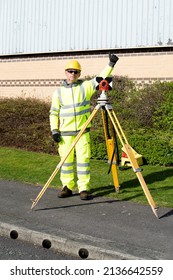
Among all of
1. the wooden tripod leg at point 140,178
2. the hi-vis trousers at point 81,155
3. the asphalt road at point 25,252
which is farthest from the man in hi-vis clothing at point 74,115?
the asphalt road at point 25,252

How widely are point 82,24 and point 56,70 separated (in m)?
1.57

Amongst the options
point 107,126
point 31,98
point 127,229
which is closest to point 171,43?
point 31,98

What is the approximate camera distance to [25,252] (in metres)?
5.97

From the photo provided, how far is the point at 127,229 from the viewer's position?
648 centimetres

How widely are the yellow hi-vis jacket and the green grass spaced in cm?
119

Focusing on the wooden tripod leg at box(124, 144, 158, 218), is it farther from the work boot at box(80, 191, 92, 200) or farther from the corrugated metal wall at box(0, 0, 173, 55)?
the corrugated metal wall at box(0, 0, 173, 55)

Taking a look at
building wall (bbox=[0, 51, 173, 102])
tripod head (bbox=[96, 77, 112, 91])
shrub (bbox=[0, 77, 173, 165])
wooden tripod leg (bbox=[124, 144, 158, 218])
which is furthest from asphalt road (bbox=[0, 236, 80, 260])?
building wall (bbox=[0, 51, 173, 102])

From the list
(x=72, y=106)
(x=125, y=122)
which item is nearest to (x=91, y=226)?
(x=72, y=106)

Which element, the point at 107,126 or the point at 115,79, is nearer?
the point at 107,126

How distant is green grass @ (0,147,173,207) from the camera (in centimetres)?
832

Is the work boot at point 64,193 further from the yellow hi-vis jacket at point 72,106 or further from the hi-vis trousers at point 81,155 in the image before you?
the yellow hi-vis jacket at point 72,106

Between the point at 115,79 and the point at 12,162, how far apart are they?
3.93 metres

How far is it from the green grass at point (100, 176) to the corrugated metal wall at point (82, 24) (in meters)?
4.14

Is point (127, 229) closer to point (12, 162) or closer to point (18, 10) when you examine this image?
point (12, 162)
